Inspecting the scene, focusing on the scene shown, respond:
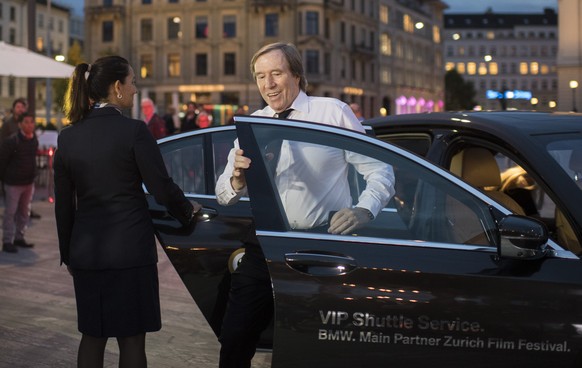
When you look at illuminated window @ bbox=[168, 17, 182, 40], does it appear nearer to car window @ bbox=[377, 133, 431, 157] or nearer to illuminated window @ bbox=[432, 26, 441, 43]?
illuminated window @ bbox=[432, 26, 441, 43]

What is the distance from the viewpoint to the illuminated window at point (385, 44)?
91.1 m

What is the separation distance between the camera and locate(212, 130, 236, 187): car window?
18.1 feet

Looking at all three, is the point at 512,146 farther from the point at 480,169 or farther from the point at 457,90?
the point at 457,90

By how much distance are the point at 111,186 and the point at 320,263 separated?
3.22 ft

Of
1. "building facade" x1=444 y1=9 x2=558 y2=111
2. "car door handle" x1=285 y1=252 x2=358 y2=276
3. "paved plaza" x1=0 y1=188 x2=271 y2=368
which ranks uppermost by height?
"building facade" x1=444 y1=9 x2=558 y2=111

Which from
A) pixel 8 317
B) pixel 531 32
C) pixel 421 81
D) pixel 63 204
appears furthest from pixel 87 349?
pixel 531 32

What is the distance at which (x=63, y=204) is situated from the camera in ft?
13.3

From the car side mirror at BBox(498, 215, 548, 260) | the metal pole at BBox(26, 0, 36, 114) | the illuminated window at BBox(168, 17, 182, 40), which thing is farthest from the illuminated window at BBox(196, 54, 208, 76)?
the car side mirror at BBox(498, 215, 548, 260)

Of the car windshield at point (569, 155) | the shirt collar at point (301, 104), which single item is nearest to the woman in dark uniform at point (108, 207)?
the shirt collar at point (301, 104)

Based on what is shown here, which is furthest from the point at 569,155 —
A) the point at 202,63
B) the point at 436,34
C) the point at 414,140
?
the point at 436,34

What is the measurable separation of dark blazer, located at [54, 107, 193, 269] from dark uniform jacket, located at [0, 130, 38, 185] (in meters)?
7.84

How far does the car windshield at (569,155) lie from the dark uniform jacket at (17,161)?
28.0 feet

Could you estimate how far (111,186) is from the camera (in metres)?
3.94

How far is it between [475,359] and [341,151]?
39.3 inches
